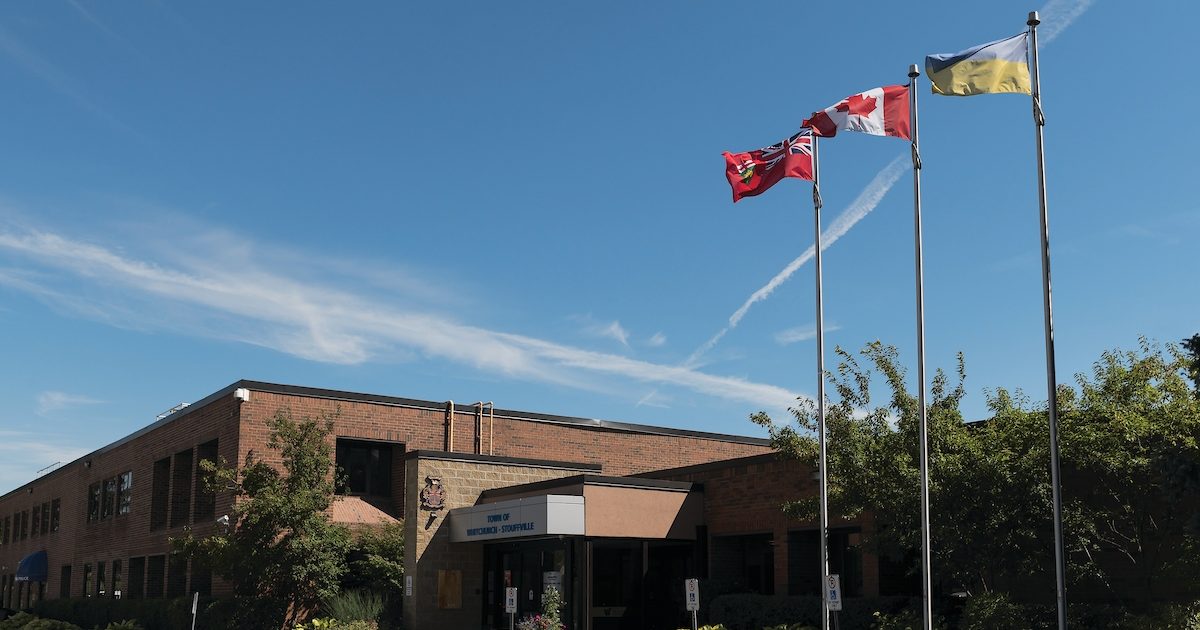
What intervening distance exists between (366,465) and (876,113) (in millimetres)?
22524

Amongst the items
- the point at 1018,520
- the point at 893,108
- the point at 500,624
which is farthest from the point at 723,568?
the point at 893,108

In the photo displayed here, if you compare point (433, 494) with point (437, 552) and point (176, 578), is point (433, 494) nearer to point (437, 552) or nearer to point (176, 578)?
point (437, 552)

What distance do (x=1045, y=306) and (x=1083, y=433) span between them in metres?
2.20

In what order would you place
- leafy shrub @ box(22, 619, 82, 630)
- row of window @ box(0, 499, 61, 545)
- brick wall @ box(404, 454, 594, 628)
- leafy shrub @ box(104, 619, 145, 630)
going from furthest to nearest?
row of window @ box(0, 499, 61, 545) < leafy shrub @ box(22, 619, 82, 630) < leafy shrub @ box(104, 619, 145, 630) < brick wall @ box(404, 454, 594, 628)

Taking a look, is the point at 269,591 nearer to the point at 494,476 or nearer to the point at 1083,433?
the point at 494,476

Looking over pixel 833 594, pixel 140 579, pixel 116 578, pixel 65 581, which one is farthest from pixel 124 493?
pixel 833 594

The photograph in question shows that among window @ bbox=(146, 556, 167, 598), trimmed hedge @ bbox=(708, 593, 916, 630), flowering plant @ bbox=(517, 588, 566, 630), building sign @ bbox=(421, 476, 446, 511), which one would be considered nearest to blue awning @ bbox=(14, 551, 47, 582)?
window @ bbox=(146, 556, 167, 598)

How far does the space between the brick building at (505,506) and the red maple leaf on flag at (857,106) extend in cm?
871

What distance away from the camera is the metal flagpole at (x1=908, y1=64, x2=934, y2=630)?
1819 cm

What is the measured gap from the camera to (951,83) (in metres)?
18.5

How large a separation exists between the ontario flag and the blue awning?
154 feet

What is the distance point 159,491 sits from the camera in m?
42.3

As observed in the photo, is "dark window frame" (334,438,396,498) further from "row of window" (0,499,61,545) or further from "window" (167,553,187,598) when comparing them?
"row of window" (0,499,61,545)

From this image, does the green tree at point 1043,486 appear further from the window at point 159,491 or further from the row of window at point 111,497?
the row of window at point 111,497
